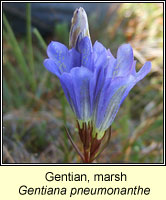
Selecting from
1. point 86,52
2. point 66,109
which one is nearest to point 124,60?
point 86,52

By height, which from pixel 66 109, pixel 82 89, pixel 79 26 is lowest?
pixel 66 109

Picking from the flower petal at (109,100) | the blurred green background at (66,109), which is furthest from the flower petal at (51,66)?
the blurred green background at (66,109)

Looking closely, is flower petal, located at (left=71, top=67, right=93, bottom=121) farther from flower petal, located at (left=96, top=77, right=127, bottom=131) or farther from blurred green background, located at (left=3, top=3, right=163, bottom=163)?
blurred green background, located at (left=3, top=3, right=163, bottom=163)

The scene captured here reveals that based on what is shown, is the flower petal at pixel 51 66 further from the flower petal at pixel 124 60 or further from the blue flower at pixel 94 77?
the flower petal at pixel 124 60

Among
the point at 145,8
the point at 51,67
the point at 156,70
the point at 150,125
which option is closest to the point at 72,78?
the point at 51,67

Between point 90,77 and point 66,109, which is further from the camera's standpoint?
point 66,109

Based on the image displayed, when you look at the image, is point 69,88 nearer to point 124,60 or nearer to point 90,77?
point 90,77
